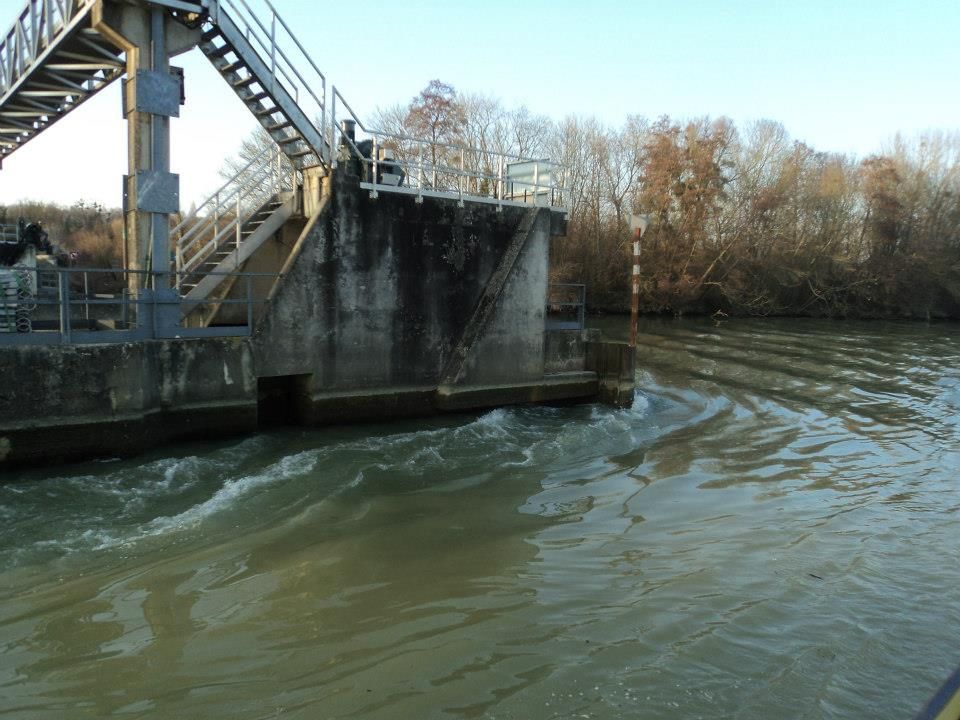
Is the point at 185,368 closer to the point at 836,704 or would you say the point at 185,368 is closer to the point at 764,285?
the point at 836,704

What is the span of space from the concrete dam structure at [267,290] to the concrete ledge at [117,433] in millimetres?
26

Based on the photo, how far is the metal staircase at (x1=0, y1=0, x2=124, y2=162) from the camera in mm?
10734

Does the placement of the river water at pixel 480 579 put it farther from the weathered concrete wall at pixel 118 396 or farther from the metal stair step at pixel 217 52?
the metal stair step at pixel 217 52

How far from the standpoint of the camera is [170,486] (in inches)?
333

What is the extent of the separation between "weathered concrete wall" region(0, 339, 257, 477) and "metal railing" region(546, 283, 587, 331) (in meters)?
6.62

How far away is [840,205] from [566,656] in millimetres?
46762

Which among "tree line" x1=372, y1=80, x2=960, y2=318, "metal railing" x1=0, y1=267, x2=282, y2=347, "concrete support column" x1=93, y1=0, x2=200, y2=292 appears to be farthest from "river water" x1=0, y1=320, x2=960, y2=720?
"tree line" x1=372, y1=80, x2=960, y2=318

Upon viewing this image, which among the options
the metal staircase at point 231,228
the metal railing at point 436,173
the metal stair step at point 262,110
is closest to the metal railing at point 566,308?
the metal railing at point 436,173

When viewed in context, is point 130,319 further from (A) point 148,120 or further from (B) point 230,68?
(B) point 230,68

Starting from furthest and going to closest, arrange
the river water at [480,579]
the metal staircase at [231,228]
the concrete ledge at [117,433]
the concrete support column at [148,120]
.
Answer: the metal staircase at [231,228] < the concrete support column at [148,120] < the concrete ledge at [117,433] < the river water at [480,579]

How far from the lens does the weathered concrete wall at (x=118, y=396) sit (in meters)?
8.87

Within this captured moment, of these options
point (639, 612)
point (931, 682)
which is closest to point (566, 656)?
point (639, 612)

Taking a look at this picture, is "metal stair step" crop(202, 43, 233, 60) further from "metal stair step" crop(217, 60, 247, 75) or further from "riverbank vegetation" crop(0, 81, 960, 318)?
"riverbank vegetation" crop(0, 81, 960, 318)

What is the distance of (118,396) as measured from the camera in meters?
9.50
